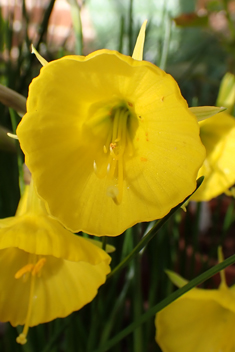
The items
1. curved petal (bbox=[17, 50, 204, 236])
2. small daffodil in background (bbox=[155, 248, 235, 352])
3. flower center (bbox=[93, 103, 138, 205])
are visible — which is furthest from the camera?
small daffodil in background (bbox=[155, 248, 235, 352])

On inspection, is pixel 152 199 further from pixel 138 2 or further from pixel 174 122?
pixel 138 2

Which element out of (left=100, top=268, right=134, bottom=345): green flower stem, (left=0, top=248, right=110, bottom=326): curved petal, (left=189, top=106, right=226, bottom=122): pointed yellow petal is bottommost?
(left=100, top=268, right=134, bottom=345): green flower stem

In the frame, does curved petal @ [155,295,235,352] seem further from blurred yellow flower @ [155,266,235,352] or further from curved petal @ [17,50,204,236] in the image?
curved petal @ [17,50,204,236]

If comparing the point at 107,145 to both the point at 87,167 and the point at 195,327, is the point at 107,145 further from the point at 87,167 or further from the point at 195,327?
the point at 195,327

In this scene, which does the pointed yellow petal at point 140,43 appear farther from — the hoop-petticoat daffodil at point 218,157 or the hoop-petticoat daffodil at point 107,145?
the hoop-petticoat daffodil at point 218,157

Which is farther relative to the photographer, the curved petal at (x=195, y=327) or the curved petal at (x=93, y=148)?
the curved petal at (x=195, y=327)

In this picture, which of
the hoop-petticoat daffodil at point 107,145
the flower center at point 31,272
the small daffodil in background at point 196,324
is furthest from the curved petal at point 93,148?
the small daffodil in background at point 196,324

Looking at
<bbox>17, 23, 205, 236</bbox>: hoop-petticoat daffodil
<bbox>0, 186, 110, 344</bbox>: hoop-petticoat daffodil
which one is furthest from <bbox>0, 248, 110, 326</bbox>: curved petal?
<bbox>17, 23, 205, 236</bbox>: hoop-petticoat daffodil
